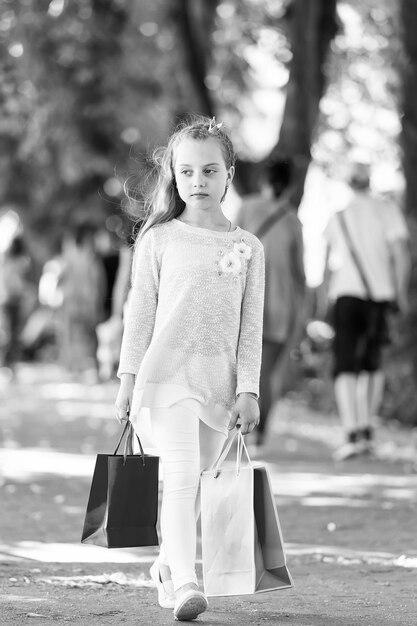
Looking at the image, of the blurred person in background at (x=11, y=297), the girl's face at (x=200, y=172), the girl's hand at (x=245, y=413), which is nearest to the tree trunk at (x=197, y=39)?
the blurred person in background at (x=11, y=297)

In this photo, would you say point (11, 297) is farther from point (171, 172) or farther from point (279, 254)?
point (171, 172)

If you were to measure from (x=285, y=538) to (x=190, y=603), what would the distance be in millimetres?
2699

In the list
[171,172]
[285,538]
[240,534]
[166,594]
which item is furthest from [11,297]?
[240,534]

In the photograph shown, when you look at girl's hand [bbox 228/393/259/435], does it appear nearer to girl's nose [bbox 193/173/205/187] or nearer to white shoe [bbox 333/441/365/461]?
girl's nose [bbox 193/173/205/187]

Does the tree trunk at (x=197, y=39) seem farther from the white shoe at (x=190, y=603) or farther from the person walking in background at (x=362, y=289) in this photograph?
the white shoe at (x=190, y=603)

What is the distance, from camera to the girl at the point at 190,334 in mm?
5480

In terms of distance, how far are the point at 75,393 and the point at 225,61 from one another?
687 centimetres

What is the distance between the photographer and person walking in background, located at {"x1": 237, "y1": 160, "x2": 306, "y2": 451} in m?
11.5

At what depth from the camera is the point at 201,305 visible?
561 centimetres

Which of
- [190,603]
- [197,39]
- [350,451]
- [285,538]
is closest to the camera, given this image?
[190,603]

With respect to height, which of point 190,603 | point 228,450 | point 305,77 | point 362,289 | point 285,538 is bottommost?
point 190,603

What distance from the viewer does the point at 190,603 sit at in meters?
5.27

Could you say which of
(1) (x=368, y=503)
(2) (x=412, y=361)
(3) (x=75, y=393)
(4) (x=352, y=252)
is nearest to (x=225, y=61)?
(3) (x=75, y=393)

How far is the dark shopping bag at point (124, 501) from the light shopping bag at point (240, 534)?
0.70ft
